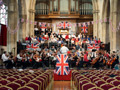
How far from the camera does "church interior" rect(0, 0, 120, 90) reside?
593 centimetres

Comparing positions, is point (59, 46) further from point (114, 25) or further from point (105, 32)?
point (105, 32)

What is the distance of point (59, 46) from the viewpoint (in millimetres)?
19141

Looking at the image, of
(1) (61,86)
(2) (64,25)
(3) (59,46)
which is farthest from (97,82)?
(2) (64,25)

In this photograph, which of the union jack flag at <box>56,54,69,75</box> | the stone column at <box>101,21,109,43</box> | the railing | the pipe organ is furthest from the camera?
the railing

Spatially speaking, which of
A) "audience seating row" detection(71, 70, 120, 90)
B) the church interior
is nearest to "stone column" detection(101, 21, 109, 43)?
the church interior

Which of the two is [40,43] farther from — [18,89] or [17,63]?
[18,89]

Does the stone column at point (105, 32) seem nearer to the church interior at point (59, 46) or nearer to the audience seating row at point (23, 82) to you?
the church interior at point (59, 46)

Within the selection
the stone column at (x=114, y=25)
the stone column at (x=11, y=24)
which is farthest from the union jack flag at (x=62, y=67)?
the stone column at (x=114, y=25)

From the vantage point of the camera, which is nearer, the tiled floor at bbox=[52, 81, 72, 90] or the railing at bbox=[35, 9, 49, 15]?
the tiled floor at bbox=[52, 81, 72, 90]

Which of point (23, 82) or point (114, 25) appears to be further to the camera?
point (114, 25)

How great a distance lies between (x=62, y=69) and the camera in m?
11.1

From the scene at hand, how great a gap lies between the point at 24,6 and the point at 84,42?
6.84m

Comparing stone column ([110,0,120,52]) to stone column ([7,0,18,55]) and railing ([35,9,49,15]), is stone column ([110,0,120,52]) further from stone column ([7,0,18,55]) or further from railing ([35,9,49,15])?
railing ([35,9,49,15])

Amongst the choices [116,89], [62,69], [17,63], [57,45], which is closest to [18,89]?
[116,89]
